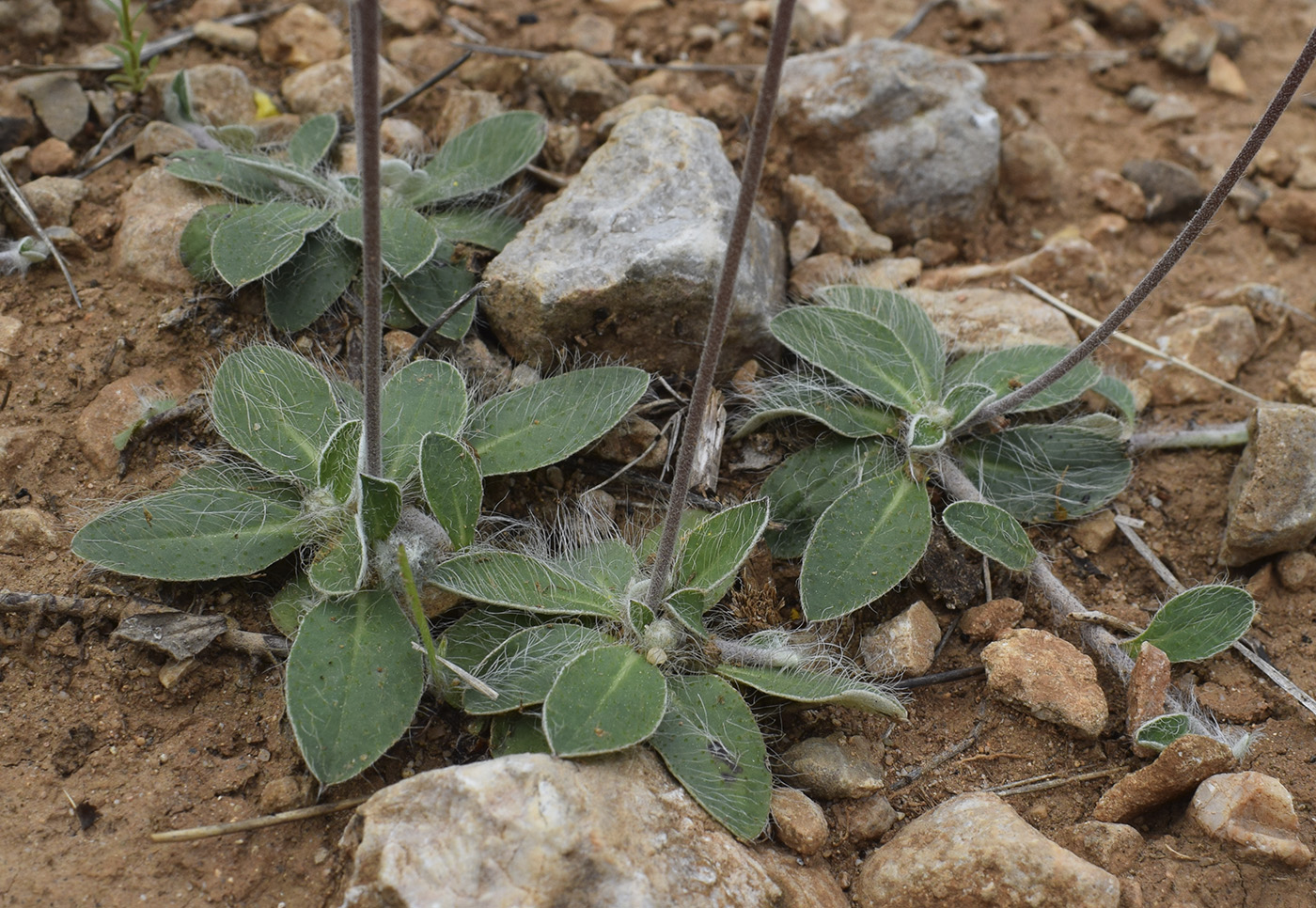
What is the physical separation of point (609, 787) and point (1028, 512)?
68.6 inches

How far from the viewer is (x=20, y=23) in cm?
411

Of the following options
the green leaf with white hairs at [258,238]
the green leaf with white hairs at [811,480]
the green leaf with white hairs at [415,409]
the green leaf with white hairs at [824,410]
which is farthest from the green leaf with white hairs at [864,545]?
the green leaf with white hairs at [258,238]

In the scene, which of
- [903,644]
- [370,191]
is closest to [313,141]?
[370,191]

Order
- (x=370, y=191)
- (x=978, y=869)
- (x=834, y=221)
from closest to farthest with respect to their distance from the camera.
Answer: (x=370, y=191) < (x=978, y=869) < (x=834, y=221)

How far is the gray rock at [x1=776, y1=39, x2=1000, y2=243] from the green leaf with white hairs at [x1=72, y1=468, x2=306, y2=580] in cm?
267

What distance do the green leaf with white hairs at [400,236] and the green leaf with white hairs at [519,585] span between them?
103cm

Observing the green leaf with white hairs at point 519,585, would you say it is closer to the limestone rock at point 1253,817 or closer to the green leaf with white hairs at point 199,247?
the green leaf with white hairs at point 199,247

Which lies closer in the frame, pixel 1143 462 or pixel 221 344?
pixel 221 344

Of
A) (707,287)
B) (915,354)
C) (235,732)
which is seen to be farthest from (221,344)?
(915,354)

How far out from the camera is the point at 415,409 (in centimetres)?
299

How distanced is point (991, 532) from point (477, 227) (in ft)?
6.83

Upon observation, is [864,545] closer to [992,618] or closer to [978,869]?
[992,618]

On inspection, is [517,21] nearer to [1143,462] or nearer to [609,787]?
[1143,462]

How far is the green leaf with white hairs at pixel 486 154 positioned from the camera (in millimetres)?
3717
